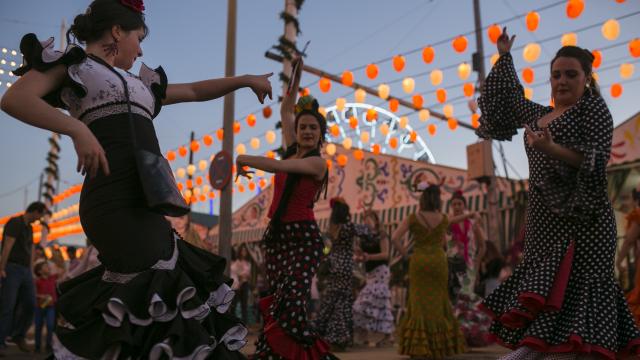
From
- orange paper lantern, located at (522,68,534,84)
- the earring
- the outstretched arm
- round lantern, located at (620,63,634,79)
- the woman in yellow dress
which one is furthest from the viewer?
orange paper lantern, located at (522,68,534,84)

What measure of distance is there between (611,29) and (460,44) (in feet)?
10.2

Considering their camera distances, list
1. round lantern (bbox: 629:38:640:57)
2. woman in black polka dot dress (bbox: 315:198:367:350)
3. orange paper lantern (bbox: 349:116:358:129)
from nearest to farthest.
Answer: woman in black polka dot dress (bbox: 315:198:367:350), round lantern (bbox: 629:38:640:57), orange paper lantern (bbox: 349:116:358:129)

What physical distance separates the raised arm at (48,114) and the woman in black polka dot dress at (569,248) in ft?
6.71

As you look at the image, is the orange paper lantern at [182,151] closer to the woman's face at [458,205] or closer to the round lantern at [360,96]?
the round lantern at [360,96]

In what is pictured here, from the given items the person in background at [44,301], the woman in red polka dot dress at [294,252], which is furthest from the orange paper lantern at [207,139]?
the woman in red polka dot dress at [294,252]

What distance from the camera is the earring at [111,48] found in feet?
8.32

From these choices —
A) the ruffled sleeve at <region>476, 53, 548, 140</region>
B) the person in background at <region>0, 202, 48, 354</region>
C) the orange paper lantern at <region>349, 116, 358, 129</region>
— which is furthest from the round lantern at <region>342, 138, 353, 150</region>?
the ruffled sleeve at <region>476, 53, 548, 140</region>

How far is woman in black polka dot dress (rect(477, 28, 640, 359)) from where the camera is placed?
3102 mm

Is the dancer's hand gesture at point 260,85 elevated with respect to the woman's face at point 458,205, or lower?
elevated

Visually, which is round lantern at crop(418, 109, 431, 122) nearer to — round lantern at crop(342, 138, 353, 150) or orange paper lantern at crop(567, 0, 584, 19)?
round lantern at crop(342, 138, 353, 150)

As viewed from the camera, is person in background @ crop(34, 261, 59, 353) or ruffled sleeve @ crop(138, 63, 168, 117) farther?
person in background @ crop(34, 261, 59, 353)

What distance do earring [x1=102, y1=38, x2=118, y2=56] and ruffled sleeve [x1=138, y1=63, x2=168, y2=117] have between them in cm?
17

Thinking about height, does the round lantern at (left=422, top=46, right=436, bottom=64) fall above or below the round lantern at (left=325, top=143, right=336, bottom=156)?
above

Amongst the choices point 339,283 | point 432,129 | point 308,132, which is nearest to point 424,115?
point 432,129
